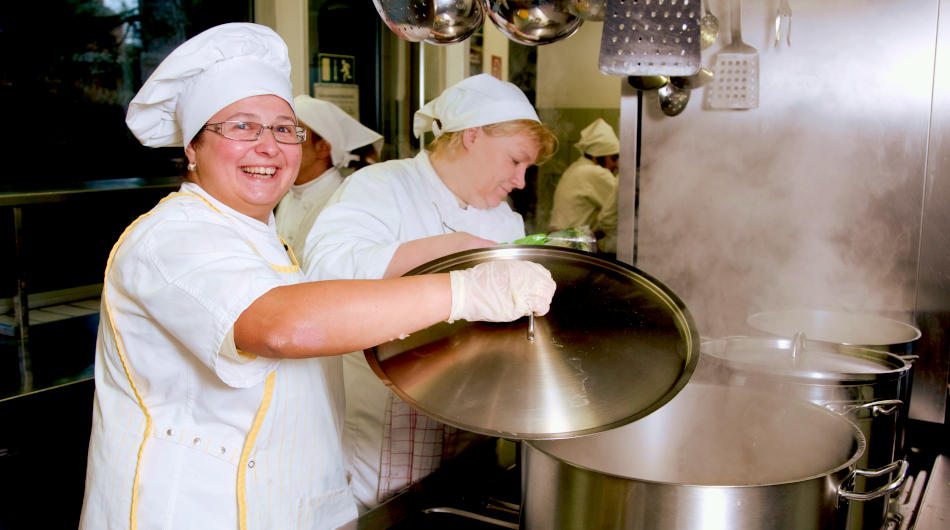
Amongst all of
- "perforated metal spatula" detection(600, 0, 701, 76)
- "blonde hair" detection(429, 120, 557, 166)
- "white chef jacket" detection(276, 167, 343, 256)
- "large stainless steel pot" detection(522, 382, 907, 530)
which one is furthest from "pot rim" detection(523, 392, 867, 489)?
"white chef jacket" detection(276, 167, 343, 256)

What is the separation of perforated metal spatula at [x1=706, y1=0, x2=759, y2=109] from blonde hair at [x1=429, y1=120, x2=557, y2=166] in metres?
0.51

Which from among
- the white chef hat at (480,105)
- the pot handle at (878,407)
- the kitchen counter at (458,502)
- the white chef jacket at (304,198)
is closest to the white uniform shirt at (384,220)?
the white chef hat at (480,105)

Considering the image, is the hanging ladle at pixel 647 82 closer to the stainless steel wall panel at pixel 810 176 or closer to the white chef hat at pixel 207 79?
the stainless steel wall panel at pixel 810 176

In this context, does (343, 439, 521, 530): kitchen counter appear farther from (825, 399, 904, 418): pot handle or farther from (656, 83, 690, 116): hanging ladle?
(656, 83, 690, 116): hanging ladle

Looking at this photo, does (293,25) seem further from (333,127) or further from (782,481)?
(782,481)

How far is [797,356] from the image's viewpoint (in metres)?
1.43

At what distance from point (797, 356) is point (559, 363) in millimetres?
674

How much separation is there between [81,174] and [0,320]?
0.65 metres

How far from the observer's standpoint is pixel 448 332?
1.04 m

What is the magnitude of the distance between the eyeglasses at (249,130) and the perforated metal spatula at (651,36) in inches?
19.1

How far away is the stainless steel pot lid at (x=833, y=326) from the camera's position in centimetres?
177

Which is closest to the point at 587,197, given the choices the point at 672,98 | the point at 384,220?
the point at 672,98

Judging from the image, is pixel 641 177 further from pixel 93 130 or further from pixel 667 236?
pixel 93 130

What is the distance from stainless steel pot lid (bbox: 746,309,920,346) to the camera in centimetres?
177
